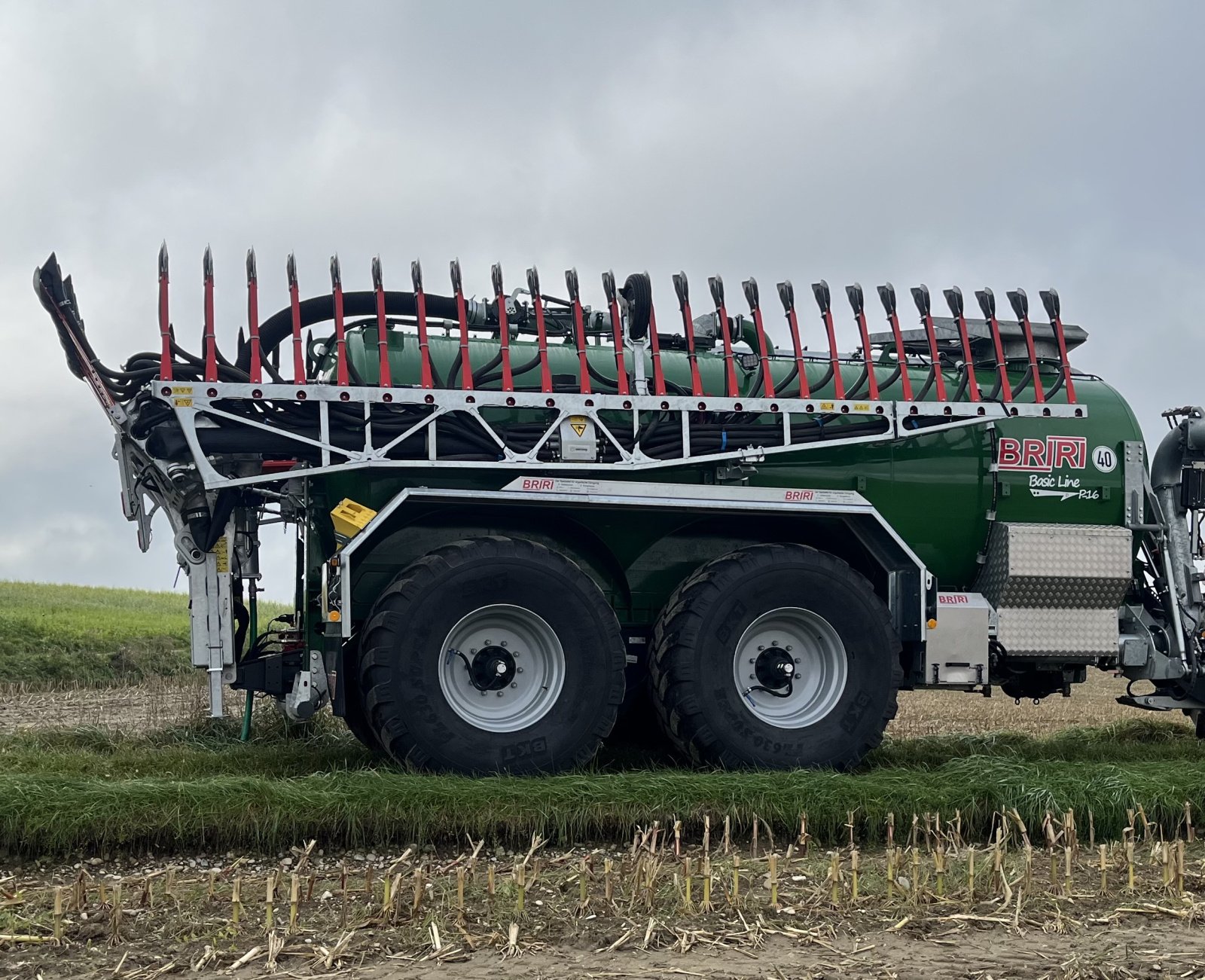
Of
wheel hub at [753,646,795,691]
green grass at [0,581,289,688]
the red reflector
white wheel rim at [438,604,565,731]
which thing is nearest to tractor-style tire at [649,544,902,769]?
wheel hub at [753,646,795,691]

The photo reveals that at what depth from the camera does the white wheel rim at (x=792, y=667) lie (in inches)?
327

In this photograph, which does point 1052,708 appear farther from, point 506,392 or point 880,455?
point 506,392

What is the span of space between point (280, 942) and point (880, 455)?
5536 millimetres

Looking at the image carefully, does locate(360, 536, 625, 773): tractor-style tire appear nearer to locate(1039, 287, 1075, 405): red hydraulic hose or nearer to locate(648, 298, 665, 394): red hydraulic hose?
locate(648, 298, 665, 394): red hydraulic hose

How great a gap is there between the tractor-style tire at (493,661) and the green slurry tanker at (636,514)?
17 millimetres

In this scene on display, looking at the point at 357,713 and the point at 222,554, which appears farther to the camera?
the point at 357,713

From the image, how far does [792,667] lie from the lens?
8344 mm

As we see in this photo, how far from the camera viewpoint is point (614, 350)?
8.52 m

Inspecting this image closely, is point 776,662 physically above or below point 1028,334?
below

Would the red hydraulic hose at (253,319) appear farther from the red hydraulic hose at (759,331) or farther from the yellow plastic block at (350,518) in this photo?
the red hydraulic hose at (759,331)

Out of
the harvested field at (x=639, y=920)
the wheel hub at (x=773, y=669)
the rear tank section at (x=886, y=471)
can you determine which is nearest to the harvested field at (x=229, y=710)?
the rear tank section at (x=886, y=471)

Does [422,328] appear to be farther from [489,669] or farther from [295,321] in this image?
[489,669]

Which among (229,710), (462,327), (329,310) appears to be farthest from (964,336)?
(229,710)

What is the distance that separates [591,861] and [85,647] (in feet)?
46.4
